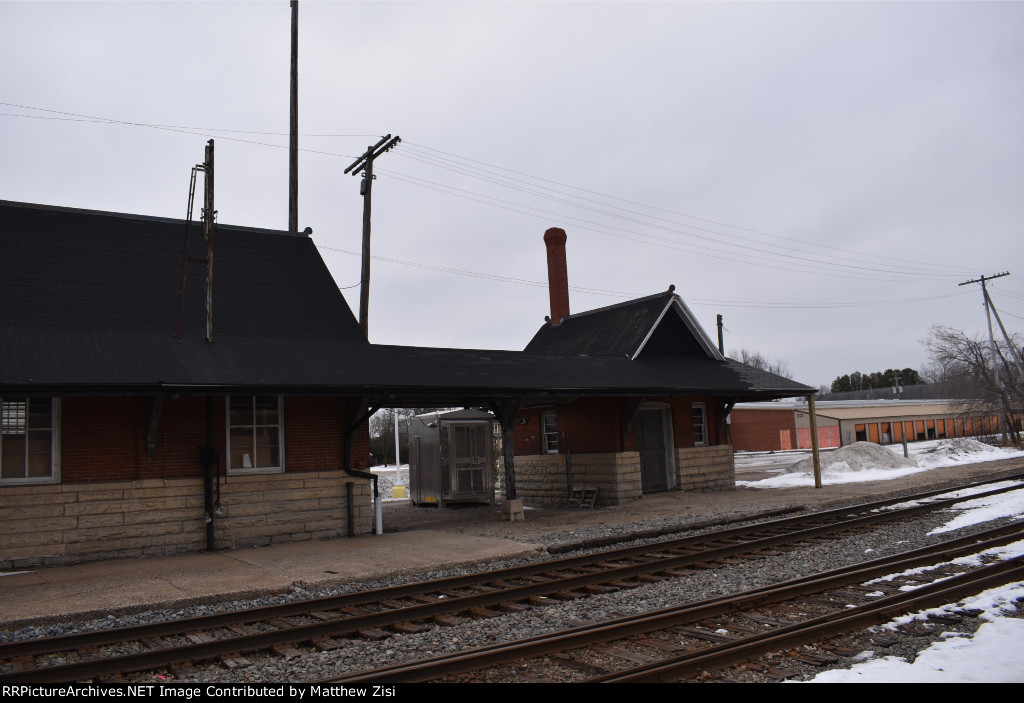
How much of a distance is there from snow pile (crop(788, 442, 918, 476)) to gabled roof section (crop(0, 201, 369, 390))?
18.2 metres

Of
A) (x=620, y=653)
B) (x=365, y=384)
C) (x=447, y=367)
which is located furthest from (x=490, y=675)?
(x=447, y=367)

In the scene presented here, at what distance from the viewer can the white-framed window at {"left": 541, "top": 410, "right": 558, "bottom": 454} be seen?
2136 cm

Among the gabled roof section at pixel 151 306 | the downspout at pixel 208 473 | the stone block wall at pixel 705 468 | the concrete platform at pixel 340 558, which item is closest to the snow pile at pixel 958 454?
the stone block wall at pixel 705 468

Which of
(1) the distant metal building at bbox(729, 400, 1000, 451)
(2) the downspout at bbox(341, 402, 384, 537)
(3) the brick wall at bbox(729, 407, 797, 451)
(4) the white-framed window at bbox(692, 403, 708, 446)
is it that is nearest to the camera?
(2) the downspout at bbox(341, 402, 384, 537)

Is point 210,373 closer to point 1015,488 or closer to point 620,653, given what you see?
point 620,653

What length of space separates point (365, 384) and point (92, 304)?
5199 millimetres

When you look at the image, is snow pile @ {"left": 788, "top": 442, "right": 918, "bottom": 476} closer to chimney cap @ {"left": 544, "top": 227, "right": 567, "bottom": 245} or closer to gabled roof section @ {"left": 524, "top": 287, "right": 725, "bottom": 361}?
gabled roof section @ {"left": 524, "top": 287, "right": 725, "bottom": 361}

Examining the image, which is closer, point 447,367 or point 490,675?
point 490,675

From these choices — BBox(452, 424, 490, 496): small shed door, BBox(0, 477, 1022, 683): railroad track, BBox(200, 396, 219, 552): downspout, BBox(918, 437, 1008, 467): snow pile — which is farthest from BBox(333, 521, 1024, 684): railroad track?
BBox(918, 437, 1008, 467): snow pile

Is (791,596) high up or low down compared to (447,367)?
down

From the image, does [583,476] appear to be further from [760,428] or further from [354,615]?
[760,428]

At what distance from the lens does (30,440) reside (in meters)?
11.9

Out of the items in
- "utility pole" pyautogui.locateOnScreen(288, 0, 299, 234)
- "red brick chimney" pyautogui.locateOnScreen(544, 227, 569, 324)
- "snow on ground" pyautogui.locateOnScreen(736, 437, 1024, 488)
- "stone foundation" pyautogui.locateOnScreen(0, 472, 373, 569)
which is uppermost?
"utility pole" pyautogui.locateOnScreen(288, 0, 299, 234)
